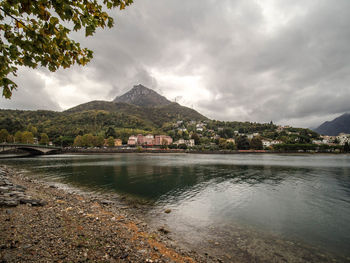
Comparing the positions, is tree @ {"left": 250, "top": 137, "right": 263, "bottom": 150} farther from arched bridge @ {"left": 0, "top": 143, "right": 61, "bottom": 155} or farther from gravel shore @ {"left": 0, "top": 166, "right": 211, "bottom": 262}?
arched bridge @ {"left": 0, "top": 143, "right": 61, "bottom": 155}

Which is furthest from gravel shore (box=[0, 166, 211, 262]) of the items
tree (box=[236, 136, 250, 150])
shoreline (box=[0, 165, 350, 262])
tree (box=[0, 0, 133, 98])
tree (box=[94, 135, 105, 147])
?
tree (box=[94, 135, 105, 147])

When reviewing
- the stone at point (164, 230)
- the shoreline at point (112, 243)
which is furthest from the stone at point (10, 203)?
the stone at point (164, 230)

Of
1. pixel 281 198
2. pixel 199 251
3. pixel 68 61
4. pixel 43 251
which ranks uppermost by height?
pixel 68 61

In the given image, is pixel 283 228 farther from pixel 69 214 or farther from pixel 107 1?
pixel 107 1

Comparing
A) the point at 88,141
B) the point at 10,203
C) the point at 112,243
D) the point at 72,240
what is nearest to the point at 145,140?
the point at 88,141

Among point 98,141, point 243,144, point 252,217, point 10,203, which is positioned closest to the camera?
point 10,203

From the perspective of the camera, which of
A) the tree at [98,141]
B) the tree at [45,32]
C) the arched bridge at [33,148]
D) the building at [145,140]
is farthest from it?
the building at [145,140]

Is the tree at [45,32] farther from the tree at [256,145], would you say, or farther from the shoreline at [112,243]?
the tree at [256,145]

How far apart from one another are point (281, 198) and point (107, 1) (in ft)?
72.1

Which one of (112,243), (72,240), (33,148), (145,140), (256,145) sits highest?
(145,140)

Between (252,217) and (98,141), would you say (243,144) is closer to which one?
(98,141)

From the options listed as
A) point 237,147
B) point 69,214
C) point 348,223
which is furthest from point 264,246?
point 237,147

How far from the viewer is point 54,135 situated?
160250 mm

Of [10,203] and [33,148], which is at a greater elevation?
[33,148]
